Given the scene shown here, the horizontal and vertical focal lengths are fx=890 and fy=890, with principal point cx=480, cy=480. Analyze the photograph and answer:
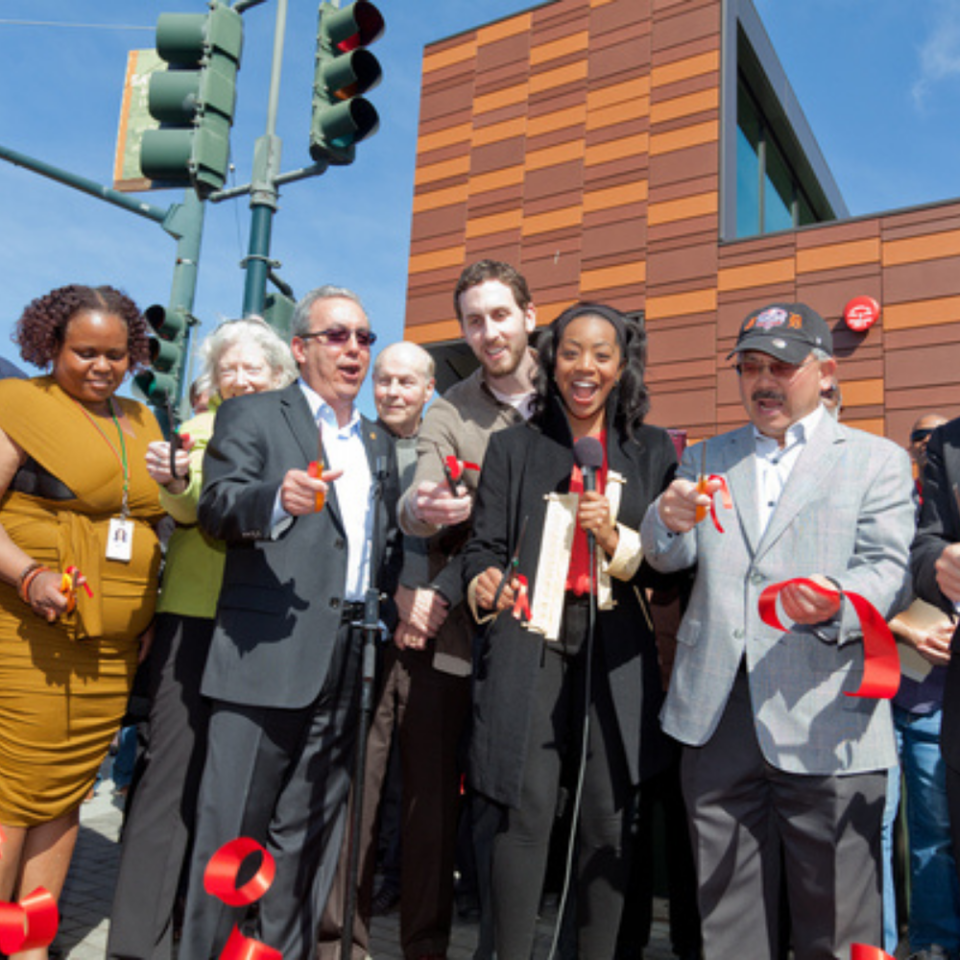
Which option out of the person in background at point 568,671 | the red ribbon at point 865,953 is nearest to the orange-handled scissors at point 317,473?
the person in background at point 568,671

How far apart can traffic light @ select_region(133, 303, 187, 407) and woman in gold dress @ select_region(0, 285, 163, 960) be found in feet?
9.66

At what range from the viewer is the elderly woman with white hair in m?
3.23

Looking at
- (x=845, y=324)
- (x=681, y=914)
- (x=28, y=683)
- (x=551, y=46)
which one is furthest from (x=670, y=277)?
(x=28, y=683)

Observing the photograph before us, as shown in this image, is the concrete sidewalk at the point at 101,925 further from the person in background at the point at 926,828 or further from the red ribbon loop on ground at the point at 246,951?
the red ribbon loop on ground at the point at 246,951

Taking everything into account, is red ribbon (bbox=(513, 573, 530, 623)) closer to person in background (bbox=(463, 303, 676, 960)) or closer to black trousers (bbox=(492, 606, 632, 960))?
person in background (bbox=(463, 303, 676, 960))

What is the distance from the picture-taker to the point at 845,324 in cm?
1019

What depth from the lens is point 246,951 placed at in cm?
262

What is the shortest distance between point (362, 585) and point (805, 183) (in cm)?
1426

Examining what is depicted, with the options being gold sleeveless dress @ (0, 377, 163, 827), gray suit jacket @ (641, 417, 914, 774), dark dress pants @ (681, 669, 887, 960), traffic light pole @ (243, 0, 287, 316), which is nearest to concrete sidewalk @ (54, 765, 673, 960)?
A: gold sleeveless dress @ (0, 377, 163, 827)

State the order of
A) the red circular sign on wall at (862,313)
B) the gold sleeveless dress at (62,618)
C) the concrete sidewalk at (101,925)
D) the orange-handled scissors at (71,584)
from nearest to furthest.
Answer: the orange-handled scissors at (71,584) → the gold sleeveless dress at (62,618) → the concrete sidewalk at (101,925) → the red circular sign on wall at (862,313)

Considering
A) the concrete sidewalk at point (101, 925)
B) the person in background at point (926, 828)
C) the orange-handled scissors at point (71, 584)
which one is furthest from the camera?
the concrete sidewalk at point (101, 925)

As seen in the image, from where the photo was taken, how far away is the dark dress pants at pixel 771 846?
244cm

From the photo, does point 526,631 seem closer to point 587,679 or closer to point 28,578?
point 587,679

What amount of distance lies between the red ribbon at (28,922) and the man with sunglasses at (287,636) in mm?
521
